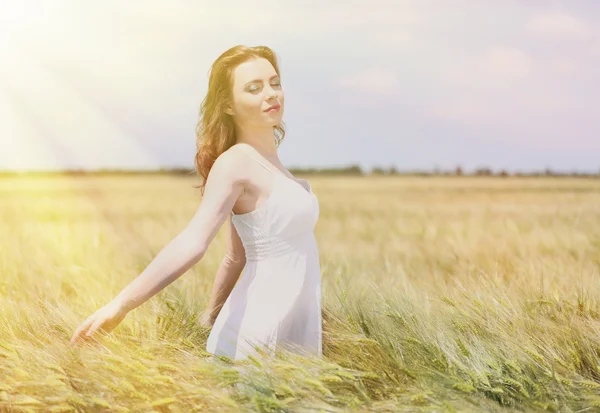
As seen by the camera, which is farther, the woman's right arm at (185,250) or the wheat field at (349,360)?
Result: the woman's right arm at (185,250)

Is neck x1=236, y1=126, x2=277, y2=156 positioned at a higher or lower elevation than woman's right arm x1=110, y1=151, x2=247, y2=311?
higher

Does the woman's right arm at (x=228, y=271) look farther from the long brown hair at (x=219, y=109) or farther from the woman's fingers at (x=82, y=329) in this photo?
the woman's fingers at (x=82, y=329)

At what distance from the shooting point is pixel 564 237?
5.20 meters

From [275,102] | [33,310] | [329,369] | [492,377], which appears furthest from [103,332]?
[492,377]

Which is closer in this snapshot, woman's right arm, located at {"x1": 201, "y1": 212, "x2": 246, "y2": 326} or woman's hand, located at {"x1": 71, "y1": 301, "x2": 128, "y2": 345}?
woman's hand, located at {"x1": 71, "y1": 301, "x2": 128, "y2": 345}

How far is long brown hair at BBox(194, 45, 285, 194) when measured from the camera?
2078mm

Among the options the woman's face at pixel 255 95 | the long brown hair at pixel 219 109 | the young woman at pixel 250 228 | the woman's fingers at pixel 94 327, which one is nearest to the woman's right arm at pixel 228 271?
the young woman at pixel 250 228

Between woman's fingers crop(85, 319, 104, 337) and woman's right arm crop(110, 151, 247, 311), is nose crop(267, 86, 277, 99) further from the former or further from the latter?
woman's fingers crop(85, 319, 104, 337)

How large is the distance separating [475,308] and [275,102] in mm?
904

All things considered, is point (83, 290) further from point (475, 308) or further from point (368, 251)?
point (368, 251)

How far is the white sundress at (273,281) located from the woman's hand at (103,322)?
0.29 meters

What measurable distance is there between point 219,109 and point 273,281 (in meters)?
0.55

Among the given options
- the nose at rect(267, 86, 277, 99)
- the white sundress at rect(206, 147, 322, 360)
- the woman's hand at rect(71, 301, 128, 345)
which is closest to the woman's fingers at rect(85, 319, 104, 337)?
the woman's hand at rect(71, 301, 128, 345)

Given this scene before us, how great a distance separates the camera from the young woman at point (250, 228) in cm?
189
